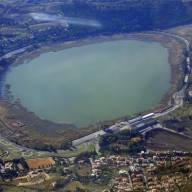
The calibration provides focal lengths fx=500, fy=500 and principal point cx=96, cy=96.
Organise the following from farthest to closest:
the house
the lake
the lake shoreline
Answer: the lake shoreline < the lake < the house

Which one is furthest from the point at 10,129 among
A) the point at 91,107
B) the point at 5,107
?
the point at 91,107

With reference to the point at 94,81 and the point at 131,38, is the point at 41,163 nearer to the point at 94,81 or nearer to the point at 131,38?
the point at 94,81

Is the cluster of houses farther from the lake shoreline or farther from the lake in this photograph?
the lake shoreline

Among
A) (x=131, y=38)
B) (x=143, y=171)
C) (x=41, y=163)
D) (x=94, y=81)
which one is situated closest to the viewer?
(x=143, y=171)

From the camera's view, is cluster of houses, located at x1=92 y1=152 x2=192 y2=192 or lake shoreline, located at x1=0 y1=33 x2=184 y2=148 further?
lake shoreline, located at x1=0 y1=33 x2=184 y2=148

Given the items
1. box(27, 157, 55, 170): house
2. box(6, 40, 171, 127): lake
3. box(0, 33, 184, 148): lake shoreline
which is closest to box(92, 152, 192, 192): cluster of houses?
box(27, 157, 55, 170): house

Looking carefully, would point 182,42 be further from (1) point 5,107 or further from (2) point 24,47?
(1) point 5,107

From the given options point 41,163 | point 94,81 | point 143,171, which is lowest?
point 41,163

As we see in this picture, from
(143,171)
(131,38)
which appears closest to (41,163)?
(143,171)

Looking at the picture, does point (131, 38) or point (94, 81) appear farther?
point (131, 38)

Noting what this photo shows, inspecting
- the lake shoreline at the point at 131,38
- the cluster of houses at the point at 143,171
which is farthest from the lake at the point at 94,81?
the cluster of houses at the point at 143,171

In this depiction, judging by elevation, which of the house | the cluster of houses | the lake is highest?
the lake
